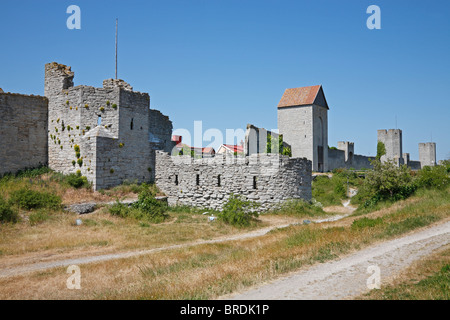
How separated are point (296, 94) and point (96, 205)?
35049mm

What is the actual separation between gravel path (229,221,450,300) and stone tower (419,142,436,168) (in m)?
64.2

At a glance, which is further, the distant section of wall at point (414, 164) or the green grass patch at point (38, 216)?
the distant section of wall at point (414, 164)

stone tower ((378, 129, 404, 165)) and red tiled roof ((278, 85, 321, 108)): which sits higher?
red tiled roof ((278, 85, 321, 108))

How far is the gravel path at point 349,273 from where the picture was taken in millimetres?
6559

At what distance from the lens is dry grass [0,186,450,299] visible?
7543mm

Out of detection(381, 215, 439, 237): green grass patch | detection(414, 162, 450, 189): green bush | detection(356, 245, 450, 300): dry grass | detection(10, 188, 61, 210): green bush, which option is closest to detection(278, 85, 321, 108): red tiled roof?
detection(414, 162, 450, 189): green bush

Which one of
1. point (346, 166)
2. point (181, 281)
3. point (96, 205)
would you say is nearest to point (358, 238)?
point (181, 281)

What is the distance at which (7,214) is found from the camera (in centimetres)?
1471

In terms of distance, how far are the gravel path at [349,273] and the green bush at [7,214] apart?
484 inches

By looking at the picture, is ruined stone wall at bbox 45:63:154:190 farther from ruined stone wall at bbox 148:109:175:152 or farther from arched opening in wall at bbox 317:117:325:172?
arched opening in wall at bbox 317:117:325:172

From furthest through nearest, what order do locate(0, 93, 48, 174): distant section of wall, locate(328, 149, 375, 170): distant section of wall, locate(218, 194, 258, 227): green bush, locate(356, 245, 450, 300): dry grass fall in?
1. locate(328, 149, 375, 170): distant section of wall
2. locate(0, 93, 48, 174): distant section of wall
3. locate(218, 194, 258, 227): green bush
4. locate(356, 245, 450, 300): dry grass

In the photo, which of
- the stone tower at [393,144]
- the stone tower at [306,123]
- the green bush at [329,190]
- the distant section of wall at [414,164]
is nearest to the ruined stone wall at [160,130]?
the green bush at [329,190]

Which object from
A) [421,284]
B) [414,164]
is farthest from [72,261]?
Result: [414,164]

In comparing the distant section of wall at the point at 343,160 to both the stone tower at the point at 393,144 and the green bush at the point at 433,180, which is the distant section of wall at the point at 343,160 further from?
the green bush at the point at 433,180
